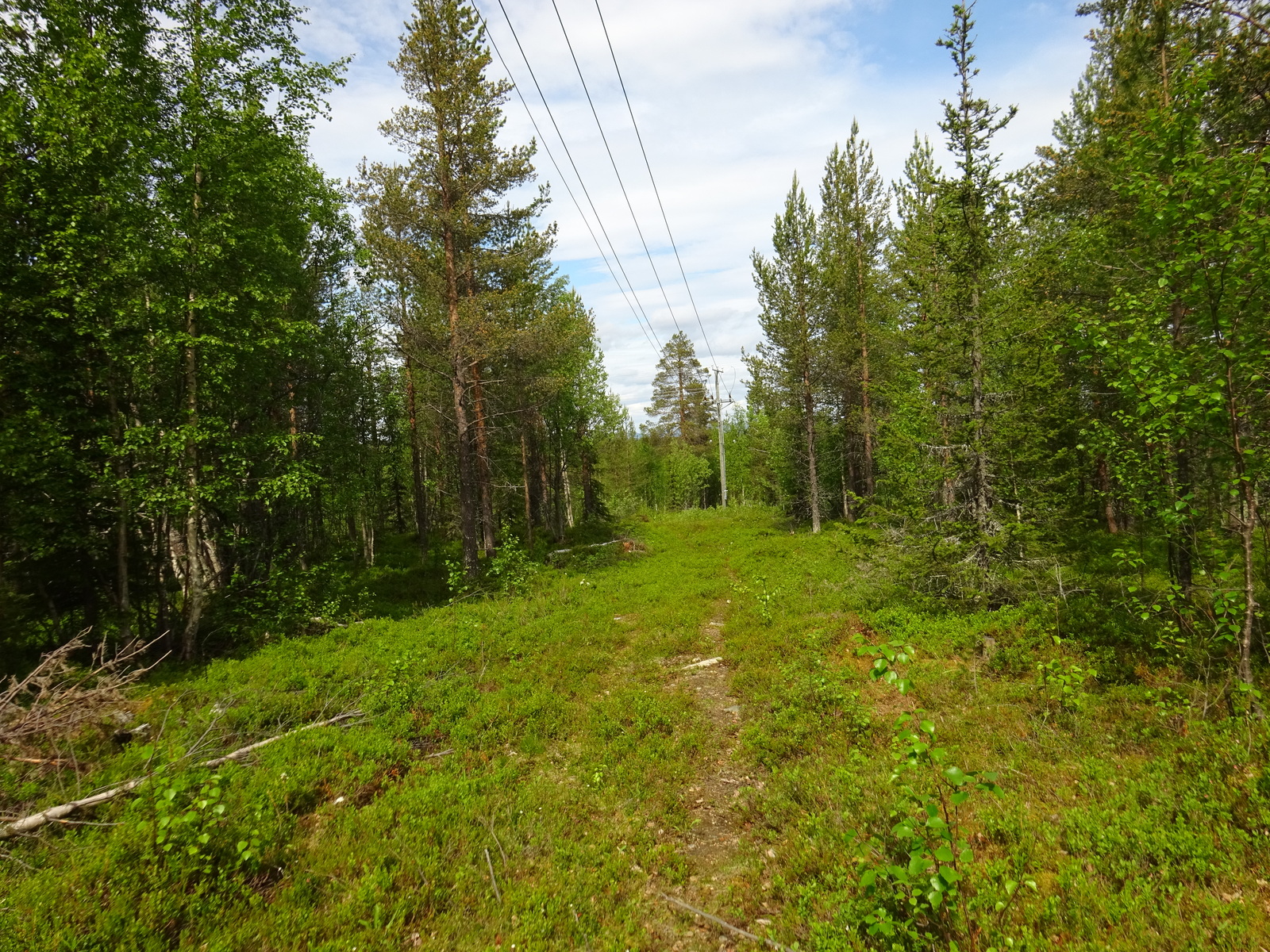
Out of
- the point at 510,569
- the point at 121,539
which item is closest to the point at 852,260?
the point at 510,569

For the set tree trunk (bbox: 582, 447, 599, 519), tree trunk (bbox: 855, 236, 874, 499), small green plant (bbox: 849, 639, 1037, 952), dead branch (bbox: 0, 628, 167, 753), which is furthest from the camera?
tree trunk (bbox: 582, 447, 599, 519)

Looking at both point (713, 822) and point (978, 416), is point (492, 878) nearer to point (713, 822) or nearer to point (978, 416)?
point (713, 822)

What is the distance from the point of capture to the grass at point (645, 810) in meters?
3.98

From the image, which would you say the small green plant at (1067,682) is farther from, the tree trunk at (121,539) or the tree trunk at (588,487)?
the tree trunk at (588,487)

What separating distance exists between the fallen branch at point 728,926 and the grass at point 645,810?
0.09 meters

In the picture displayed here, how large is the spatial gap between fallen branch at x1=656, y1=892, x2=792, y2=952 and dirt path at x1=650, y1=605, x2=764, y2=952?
0.14 feet

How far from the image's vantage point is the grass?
3.98 meters

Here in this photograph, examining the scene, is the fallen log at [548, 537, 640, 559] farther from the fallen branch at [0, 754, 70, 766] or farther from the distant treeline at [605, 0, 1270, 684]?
the fallen branch at [0, 754, 70, 766]

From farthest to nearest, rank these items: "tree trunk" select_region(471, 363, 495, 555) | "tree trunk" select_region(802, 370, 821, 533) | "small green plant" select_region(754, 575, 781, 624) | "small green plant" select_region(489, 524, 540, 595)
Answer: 1. "tree trunk" select_region(802, 370, 821, 533)
2. "tree trunk" select_region(471, 363, 495, 555)
3. "small green plant" select_region(489, 524, 540, 595)
4. "small green plant" select_region(754, 575, 781, 624)

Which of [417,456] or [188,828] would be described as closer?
[188,828]

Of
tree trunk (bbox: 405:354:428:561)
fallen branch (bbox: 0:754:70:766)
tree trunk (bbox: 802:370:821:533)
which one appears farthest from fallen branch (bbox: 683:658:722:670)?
tree trunk (bbox: 405:354:428:561)

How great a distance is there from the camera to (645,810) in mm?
5781

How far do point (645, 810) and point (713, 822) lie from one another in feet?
2.46

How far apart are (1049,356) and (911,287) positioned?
266 cm
